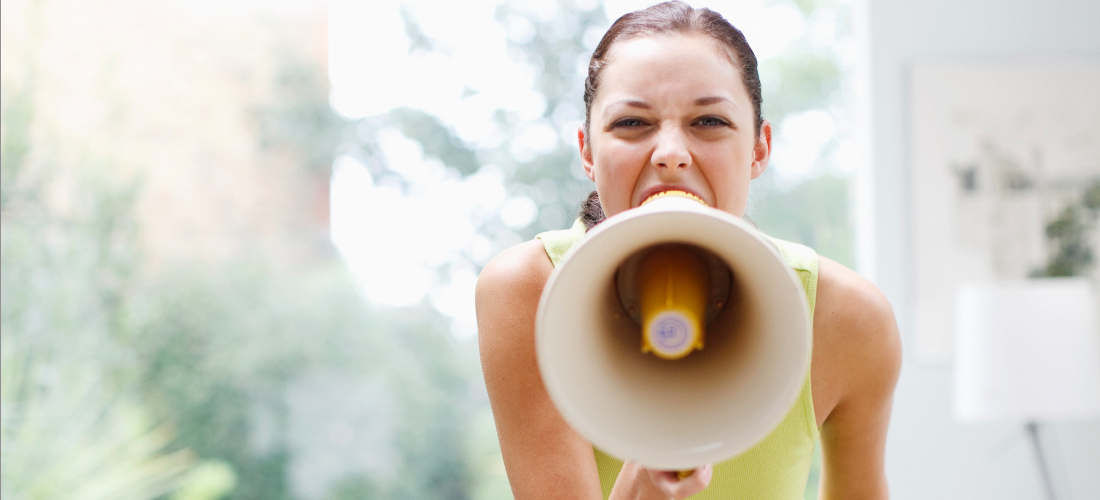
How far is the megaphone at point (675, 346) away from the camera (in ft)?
2.12

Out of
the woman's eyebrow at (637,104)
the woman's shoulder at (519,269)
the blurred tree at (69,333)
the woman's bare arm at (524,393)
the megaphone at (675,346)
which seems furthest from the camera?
the blurred tree at (69,333)

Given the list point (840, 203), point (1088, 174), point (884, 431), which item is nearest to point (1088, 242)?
point (1088, 174)

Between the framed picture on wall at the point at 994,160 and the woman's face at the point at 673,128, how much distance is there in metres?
2.39

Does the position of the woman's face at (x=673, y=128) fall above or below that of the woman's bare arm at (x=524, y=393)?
above

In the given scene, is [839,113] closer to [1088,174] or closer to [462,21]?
[1088,174]

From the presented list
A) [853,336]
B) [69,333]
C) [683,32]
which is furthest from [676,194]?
[69,333]

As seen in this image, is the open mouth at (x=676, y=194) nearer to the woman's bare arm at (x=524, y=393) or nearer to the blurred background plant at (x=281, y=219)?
the woman's bare arm at (x=524, y=393)

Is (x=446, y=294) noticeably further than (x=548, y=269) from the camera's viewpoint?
Yes

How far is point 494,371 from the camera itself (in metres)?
1.05

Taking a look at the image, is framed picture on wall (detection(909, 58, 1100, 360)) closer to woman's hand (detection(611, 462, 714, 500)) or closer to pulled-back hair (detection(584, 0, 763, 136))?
pulled-back hair (detection(584, 0, 763, 136))

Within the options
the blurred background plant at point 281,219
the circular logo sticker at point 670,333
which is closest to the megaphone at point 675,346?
the circular logo sticker at point 670,333

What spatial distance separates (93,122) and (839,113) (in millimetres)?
2919

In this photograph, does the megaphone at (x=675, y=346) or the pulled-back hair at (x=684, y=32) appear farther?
the pulled-back hair at (x=684, y=32)

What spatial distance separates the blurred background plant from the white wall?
0.22 meters
